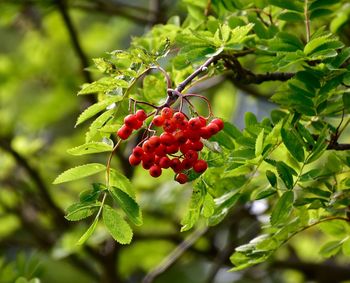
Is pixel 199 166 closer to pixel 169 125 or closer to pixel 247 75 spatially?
pixel 169 125

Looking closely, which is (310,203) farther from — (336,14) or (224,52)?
(336,14)

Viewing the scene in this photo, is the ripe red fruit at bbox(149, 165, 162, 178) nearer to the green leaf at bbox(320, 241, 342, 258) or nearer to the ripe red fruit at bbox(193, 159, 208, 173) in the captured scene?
the ripe red fruit at bbox(193, 159, 208, 173)

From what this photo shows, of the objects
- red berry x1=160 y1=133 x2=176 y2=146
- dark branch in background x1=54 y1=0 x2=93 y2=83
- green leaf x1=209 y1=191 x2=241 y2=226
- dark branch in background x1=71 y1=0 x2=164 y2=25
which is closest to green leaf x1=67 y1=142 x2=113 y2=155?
red berry x1=160 y1=133 x2=176 y2=146

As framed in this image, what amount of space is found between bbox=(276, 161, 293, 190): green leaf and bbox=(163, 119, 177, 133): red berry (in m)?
0.25

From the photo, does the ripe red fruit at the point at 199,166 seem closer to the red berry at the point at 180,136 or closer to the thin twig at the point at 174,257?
the red berry at the point at 180,136

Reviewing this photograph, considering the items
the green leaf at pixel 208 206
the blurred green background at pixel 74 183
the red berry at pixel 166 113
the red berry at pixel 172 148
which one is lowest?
the blurred green background at pixel 74 183

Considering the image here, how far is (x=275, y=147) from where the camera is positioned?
4.47 feet

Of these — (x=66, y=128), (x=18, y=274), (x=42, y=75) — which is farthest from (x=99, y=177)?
(x=66, y=128)

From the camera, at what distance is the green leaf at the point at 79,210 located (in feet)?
4.09

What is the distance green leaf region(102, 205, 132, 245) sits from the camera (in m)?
1.25

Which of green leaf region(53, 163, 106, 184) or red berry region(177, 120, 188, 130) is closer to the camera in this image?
red berry region(177, 120, 188, 130)

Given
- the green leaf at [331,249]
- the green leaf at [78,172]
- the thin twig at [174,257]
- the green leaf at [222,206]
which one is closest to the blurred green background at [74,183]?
the thin twig at [174,257]

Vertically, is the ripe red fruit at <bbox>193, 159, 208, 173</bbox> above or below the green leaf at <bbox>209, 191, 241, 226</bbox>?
above

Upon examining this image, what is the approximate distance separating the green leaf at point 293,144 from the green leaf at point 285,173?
0.03 m
